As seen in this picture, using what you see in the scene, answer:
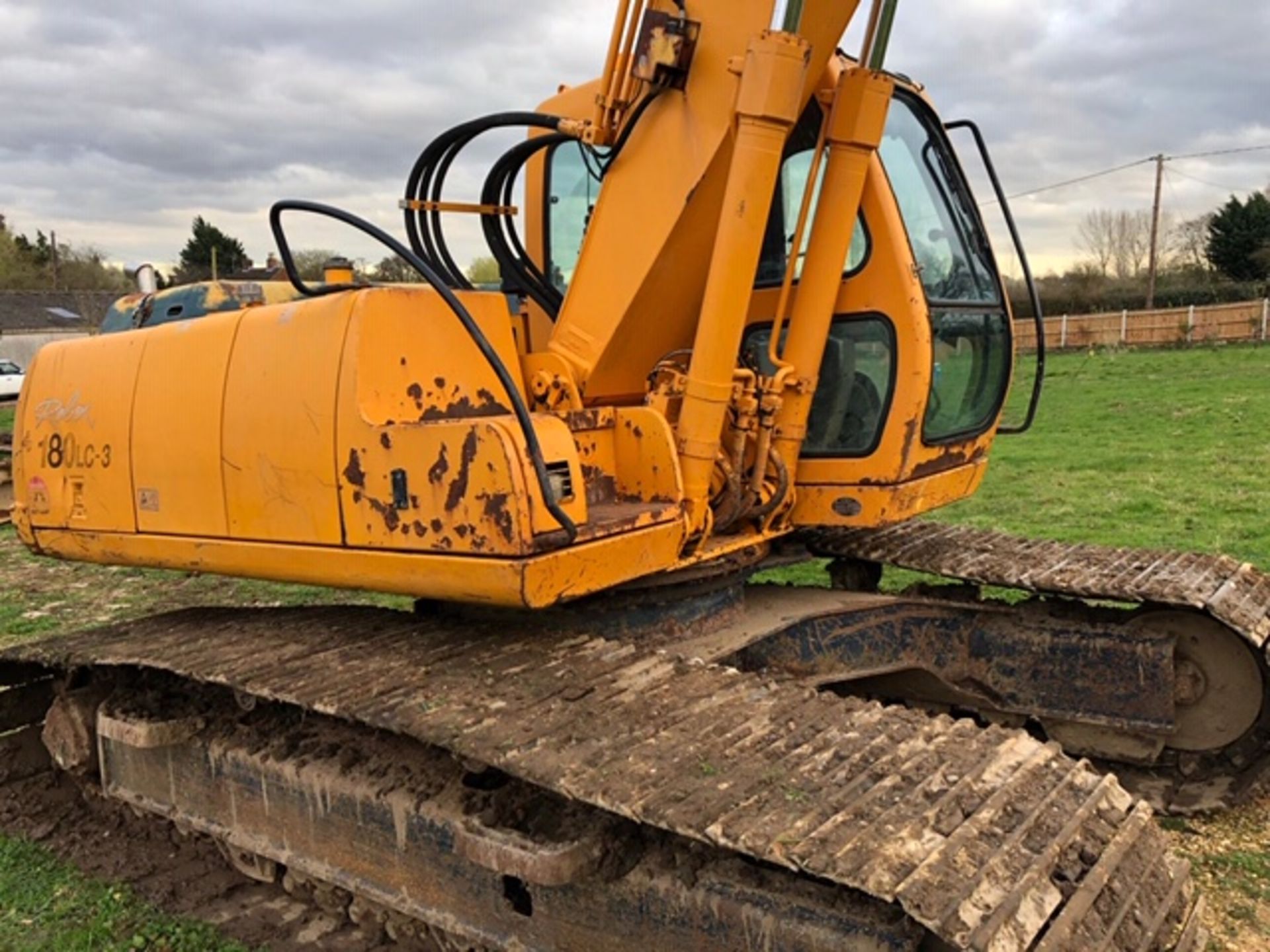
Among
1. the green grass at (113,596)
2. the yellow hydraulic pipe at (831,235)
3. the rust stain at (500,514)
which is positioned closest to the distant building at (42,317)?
the green grass at (113,596)

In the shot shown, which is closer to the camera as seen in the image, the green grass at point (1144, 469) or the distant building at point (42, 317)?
the green grass at point (1144, 469)

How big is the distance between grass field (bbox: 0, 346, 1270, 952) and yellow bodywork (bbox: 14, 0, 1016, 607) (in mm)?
1196

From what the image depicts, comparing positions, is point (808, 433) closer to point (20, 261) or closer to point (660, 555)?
point (660, 555)

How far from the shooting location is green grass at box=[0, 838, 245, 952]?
357 centimetres

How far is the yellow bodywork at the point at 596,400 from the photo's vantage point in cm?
326

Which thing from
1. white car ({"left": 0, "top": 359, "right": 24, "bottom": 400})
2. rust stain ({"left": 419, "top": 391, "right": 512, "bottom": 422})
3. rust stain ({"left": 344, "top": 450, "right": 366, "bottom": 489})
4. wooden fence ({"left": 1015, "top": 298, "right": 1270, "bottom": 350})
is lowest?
white car ({"left": 0, "top": 359, "right": 24, "bottom": 400})

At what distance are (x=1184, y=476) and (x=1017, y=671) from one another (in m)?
7.71

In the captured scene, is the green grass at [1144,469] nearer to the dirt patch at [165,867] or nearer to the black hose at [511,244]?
the black hose at [511,244]

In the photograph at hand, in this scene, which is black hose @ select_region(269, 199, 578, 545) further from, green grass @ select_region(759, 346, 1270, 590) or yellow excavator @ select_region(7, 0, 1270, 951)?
green grass @ select_region(759, 346, 1270, 590)

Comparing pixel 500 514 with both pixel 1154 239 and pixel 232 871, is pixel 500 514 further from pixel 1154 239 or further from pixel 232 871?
pixel 1154 239

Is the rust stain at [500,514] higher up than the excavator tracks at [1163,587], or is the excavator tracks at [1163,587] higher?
the rust stain at [500,514]

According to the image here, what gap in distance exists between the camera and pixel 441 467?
10.4 ft

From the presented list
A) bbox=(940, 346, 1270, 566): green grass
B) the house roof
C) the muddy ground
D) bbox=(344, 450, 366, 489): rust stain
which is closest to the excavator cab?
bbox=(344, 450, 366, 489): rust stain

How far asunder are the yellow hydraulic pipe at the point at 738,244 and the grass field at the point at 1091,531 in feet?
6.73
